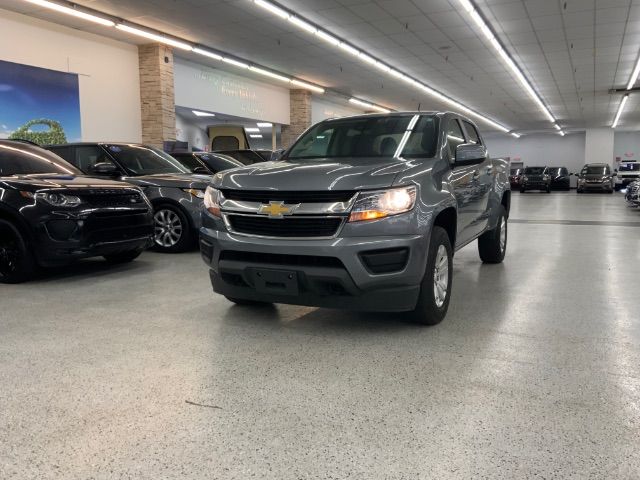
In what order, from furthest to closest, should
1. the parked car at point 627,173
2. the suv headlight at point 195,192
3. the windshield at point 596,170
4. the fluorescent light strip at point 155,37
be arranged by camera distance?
the parked car at point 627,173 < the windshield at point 596,170 < the fluorescent light strip at point 155,37 < the suv headlight at point 195,192

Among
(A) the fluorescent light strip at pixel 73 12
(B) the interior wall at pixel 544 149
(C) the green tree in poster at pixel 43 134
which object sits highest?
(A) the fluorescent light strip at pixel 73 12

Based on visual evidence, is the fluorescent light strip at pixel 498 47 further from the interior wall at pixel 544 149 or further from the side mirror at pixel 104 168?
the interior wall at pixel 544 149

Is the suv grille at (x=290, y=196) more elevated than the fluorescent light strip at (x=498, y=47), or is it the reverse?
the fluorescent light strip at (x=498, y=47)

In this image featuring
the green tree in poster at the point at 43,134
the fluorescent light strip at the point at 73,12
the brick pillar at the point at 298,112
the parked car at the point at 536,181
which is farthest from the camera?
the parked car at the point at 536,181

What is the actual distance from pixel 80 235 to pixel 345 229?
3112 millimetres

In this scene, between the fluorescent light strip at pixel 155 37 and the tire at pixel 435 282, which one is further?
the fluorescent light strip at pixel 155 37

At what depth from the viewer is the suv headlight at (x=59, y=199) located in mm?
4844

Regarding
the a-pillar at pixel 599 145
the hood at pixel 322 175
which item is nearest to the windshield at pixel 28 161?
the hood at pixel 322 175

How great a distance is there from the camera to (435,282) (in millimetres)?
3465

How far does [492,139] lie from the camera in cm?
4312

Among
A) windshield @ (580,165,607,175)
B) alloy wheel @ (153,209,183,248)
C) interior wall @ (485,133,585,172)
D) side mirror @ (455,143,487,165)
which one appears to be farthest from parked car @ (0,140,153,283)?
interior wall @ (485,133,585,172)

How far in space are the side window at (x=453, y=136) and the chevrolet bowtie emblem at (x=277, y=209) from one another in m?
1.42

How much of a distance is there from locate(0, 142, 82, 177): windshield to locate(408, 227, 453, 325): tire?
435 cm

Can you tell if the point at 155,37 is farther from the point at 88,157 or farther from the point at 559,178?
the point at 559,178
